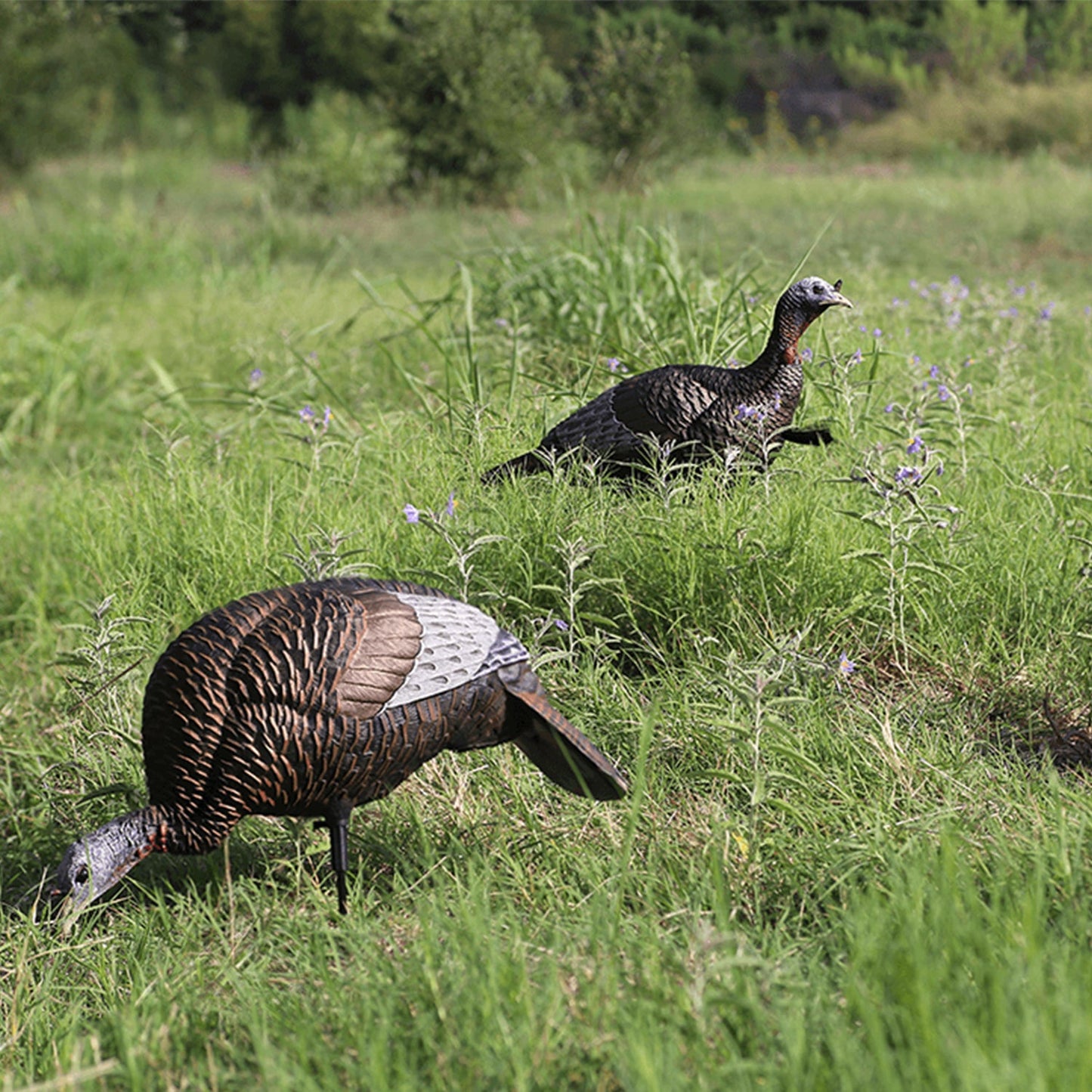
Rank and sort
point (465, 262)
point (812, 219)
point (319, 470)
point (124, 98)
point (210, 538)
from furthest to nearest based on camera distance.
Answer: point (124, 98) → point (812, 219) → point (465, 262) → point (319, 470) → point (210, 538)

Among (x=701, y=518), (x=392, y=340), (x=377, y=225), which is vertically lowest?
(x=377, y=225)

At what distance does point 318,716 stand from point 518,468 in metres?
1.40

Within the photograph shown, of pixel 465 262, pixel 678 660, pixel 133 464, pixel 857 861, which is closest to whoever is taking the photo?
pixel 857 861

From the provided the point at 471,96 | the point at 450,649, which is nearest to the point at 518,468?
the point at 450,649

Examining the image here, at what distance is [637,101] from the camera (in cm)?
1212

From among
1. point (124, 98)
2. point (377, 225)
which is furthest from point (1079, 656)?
point (124, 98)

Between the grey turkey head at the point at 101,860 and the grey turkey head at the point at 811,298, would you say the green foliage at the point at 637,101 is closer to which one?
the grey turkey head at the point at 811,298

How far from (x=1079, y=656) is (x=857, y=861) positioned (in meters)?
0.98

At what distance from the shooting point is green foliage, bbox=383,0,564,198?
1255cm

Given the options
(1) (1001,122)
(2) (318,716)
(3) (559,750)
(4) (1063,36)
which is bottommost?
(1) (1001,122)

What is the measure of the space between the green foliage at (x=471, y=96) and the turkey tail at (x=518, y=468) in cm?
941

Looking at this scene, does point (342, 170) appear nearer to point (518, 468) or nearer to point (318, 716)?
point (518, 468)

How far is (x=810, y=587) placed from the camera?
122 inches

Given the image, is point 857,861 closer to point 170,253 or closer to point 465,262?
point 465,262
